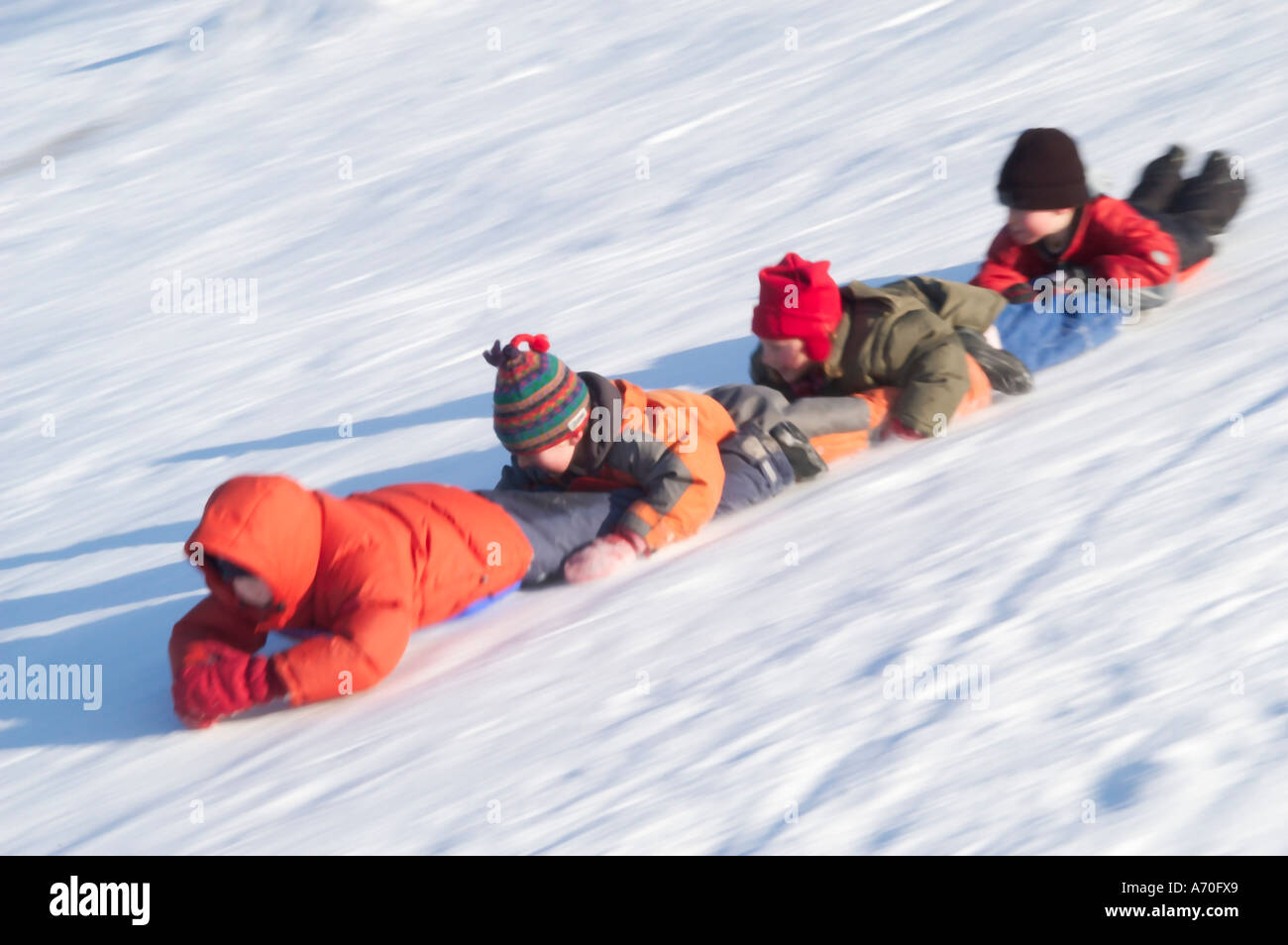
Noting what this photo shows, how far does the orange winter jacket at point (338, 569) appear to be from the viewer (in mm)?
3062

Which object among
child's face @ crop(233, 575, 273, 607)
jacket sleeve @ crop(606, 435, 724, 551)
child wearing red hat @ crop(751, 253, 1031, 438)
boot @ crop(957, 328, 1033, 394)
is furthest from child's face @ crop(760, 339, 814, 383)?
child's face @ crop(233, 575, 273, 607)

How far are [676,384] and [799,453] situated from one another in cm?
118

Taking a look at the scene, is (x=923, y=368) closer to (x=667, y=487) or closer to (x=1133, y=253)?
(x=667, y=487)

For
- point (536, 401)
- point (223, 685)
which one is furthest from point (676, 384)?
point (223, 685)

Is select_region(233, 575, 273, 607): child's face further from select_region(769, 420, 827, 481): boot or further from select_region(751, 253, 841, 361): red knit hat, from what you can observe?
select_region(751, 253, 841, 361): red knit hat

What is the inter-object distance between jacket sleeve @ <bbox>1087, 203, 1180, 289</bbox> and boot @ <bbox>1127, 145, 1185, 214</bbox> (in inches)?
21.6

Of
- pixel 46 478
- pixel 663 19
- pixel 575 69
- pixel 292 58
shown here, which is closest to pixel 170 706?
pixel 46 478

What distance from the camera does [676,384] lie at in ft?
16.2

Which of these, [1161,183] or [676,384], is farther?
[1161,183]

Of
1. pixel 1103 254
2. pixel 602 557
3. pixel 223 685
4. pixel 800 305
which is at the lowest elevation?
pixel 223 685

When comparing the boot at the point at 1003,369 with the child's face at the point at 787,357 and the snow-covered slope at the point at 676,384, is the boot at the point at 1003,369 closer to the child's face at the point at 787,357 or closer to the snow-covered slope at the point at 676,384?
the snow-covered slope at the point at 676,384

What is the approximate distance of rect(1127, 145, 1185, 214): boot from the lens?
5.08 meters

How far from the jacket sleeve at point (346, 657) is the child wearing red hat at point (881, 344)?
52.7 inches
